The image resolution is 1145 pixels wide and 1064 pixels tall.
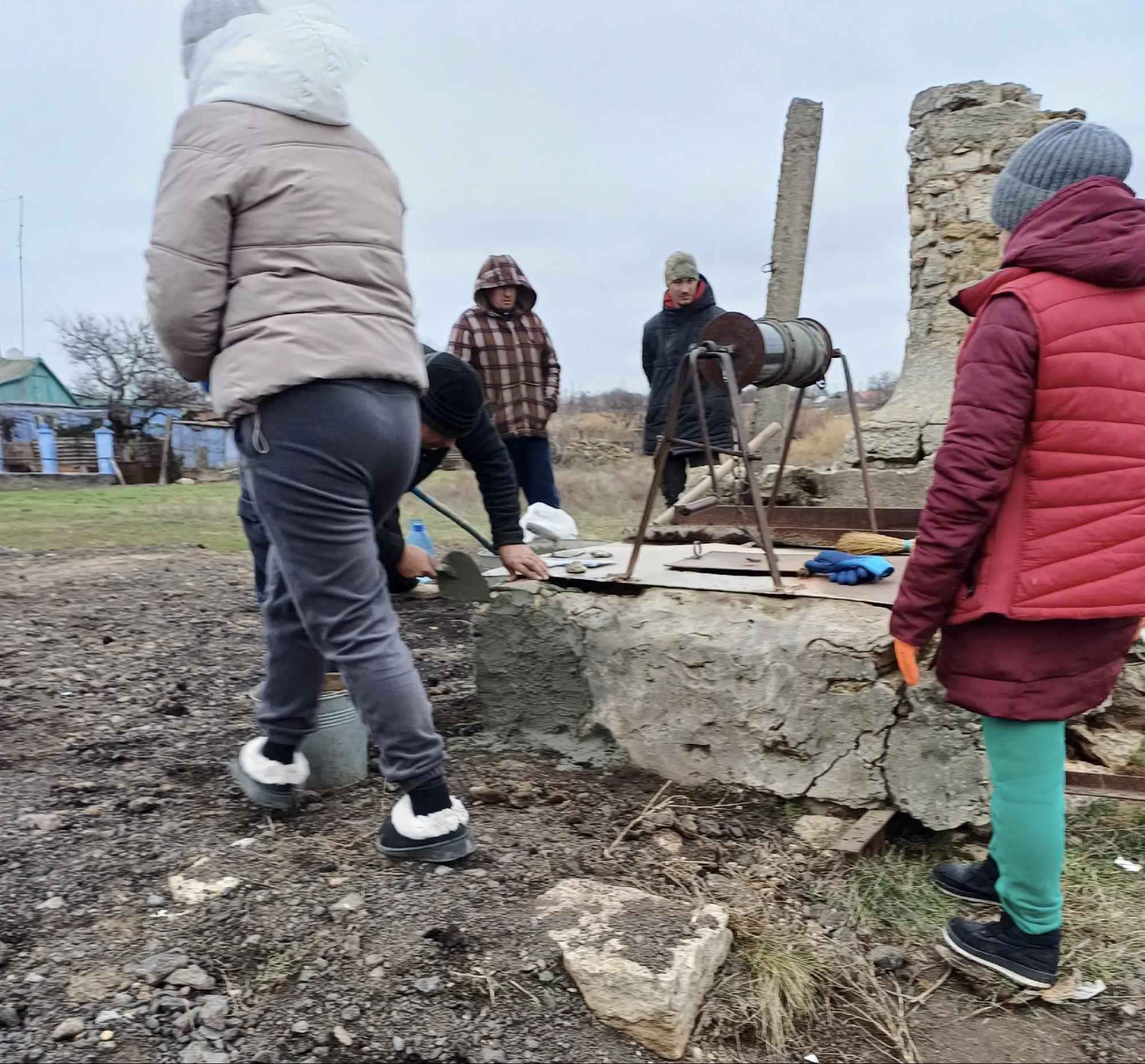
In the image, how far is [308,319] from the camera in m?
1.92

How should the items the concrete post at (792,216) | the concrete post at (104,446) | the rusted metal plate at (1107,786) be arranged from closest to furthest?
the rusted metal plate at (1107,786) < the concrete post at (792,216) < the concrete post at (104,446)

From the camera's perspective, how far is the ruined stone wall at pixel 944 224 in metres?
6.00

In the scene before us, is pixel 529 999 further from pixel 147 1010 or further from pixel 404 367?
pixel 404 367

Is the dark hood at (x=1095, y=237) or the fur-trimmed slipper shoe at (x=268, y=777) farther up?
the dark hood at (x=1095, y=237)

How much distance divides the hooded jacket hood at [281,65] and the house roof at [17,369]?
3235cm

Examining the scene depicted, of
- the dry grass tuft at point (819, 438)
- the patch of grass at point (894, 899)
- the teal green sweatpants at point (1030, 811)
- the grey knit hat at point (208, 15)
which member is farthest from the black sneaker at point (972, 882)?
the dry grass tuft at point (819, 438)

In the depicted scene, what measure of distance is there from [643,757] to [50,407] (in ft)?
101

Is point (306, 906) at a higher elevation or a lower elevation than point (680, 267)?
lower

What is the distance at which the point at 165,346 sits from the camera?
201 cm

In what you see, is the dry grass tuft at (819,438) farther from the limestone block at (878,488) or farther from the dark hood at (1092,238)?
the dark hood at (1092,238)

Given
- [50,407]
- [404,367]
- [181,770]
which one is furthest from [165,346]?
[50,407]

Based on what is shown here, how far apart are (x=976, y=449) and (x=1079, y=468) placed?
0.20 meters

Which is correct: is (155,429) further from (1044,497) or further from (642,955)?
(1044,497)

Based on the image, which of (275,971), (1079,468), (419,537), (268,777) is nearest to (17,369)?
(419,537)
